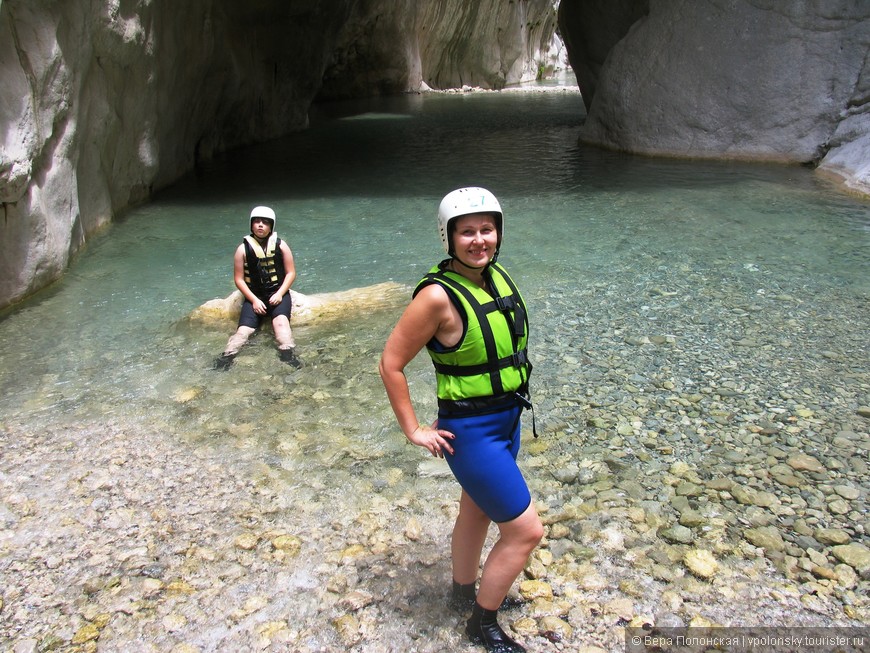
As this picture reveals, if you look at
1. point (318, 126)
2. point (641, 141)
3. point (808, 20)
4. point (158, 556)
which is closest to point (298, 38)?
point (318, 126)

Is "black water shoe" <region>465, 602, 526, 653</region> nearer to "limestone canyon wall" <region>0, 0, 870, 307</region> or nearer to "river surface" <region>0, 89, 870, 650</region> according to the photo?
"river surface" <region>0, 89, 870, 650</region>

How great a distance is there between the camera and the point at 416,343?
6.93ft

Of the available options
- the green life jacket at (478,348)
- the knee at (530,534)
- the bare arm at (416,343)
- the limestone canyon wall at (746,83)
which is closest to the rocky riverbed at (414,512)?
the knee at (530,534)

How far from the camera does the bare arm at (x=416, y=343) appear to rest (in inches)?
81.8

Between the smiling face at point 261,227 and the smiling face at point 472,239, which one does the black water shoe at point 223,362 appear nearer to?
the smiling face at point 261,227

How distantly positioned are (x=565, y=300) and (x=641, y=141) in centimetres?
756

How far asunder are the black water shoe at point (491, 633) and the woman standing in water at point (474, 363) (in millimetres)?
260

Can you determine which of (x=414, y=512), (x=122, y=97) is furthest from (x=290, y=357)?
(x=122, y=97)

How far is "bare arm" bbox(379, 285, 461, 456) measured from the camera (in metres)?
2.08

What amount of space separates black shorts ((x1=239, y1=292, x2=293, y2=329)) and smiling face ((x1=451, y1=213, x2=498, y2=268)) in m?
3.24

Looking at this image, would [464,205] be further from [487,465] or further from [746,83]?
[746,83]

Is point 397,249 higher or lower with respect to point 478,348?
lower

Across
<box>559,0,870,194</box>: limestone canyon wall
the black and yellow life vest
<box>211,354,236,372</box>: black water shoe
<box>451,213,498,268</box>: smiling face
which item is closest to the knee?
<box>451,213,498,268</box>: smiling face

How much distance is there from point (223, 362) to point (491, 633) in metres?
2.93
